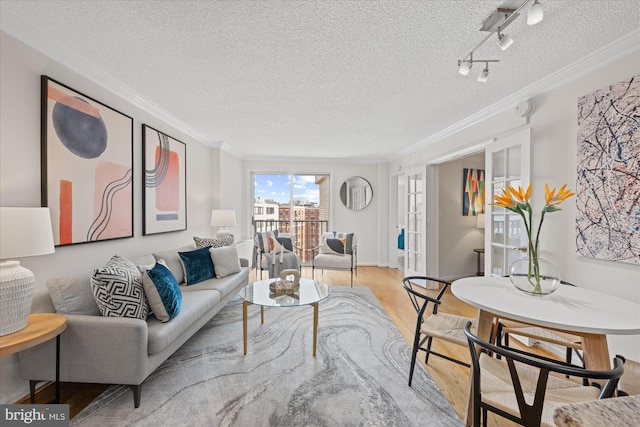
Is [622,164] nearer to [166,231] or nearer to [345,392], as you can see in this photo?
[345,392]

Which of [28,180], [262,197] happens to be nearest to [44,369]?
[28,180]

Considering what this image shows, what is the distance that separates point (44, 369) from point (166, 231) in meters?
1.82

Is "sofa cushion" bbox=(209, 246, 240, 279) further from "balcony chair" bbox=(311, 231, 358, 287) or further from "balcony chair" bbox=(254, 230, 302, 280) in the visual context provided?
"balcony chair" bbox=(311, 231, 358, 287)

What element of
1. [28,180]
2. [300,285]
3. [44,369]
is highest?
[28,180]

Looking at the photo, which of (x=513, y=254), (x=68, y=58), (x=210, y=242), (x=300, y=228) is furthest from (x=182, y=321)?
(x=300, y=228)

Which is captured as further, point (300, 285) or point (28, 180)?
point (300, 285)

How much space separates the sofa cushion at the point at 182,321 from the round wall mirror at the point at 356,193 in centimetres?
390

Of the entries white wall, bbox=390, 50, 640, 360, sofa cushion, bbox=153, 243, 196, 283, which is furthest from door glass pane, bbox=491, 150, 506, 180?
sofa cushion, bbox=153, 243, 196, 283

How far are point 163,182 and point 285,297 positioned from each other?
2030mm

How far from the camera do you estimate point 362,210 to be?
627 centimetres

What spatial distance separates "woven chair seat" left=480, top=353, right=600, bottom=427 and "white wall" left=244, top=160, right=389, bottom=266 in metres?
4.82

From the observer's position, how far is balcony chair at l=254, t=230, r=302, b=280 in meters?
4.57

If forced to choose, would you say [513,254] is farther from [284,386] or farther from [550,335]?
[284,386]

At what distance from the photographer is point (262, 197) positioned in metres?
6.32
